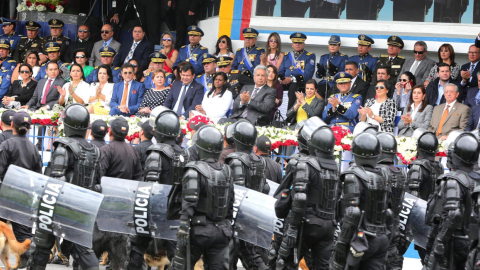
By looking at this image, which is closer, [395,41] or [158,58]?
[395,41]

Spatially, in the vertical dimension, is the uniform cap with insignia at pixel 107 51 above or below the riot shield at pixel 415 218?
above

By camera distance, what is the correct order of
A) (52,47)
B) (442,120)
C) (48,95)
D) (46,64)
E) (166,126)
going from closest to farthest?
(166,126) → (442,120) → (48,95) → (46,64) → (52,47)

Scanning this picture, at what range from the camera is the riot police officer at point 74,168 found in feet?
26.5

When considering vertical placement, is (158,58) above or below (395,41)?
below

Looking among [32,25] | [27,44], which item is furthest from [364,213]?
[32,25]

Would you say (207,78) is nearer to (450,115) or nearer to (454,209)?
(450,115)

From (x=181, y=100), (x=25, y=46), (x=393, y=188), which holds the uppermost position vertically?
(x=25, y=46)

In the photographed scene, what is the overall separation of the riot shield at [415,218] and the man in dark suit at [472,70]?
487 centimetres

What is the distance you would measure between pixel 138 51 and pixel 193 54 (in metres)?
1.52

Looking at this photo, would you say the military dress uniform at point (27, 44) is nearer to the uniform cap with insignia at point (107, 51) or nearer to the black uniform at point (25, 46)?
the black uniform at point (25, 46)

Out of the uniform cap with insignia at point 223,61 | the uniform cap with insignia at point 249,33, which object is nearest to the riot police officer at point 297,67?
the uniform cap with insignia at point 249,33

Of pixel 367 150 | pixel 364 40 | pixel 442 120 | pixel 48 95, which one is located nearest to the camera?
pixel 367 150

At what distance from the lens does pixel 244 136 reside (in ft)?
28.9

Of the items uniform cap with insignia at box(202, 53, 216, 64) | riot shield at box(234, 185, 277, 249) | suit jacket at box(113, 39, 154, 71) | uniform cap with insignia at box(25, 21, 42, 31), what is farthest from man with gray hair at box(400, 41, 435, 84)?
uniform cap with insignia at box(25, 21, 42, 31)
